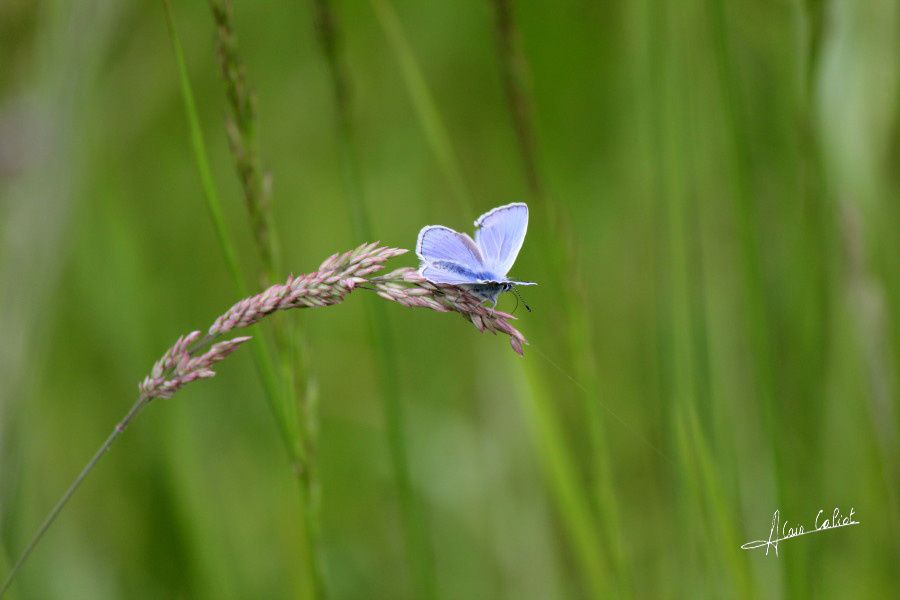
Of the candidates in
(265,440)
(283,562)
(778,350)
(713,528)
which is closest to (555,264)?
(713,528)

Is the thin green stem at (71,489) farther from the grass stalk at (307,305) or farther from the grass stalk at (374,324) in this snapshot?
the grass stalk at (374,324)

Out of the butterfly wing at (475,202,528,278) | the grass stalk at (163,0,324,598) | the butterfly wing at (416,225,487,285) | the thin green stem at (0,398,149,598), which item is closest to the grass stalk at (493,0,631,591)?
the butterfly wing at (475,202,528,278)

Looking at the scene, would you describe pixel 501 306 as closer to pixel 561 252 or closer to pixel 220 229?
pixel 561 252

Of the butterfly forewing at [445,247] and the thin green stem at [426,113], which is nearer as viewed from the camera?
the butterfly forewing at [445,247]

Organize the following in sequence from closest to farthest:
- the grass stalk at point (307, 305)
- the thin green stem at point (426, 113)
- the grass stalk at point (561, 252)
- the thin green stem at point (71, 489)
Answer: the thin green stem at point (71, 489) < the grass stalk at point (307, 305) < the grass stalk at point (561, 252) < the thin green stem at point (426, 113)

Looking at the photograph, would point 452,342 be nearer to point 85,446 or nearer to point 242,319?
point 85,446

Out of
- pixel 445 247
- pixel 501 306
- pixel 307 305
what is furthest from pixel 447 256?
pixel 501 306

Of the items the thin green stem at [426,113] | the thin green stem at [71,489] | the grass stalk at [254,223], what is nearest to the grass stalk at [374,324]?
the thin green stem at [426,113]
